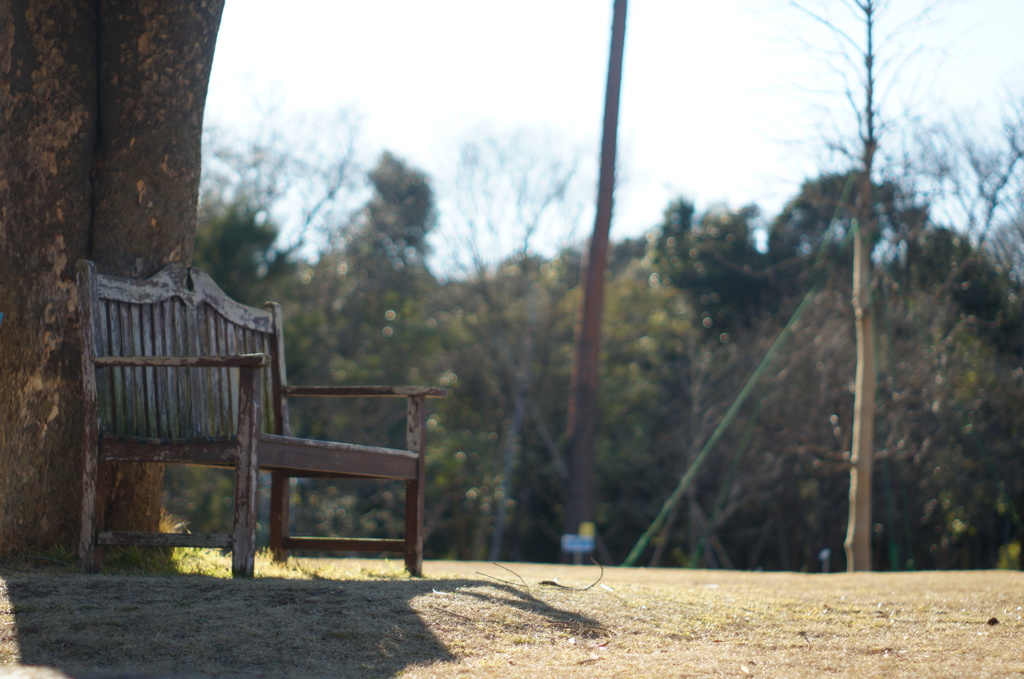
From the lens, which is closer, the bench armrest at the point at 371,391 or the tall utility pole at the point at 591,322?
the bench armrest at the point at 371,391

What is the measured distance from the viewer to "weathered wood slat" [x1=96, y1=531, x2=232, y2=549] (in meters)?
3.39

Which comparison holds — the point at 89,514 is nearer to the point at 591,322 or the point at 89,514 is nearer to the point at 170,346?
the point at 170,346

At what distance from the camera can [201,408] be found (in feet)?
A: 13.0

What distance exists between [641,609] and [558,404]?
16.1 m

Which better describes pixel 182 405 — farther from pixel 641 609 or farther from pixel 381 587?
pixel 641 609

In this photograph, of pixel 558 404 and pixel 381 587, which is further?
pixel 558 404

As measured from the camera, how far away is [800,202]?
17.5 meters

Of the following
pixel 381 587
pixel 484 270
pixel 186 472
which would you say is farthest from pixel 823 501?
pixel 381 587

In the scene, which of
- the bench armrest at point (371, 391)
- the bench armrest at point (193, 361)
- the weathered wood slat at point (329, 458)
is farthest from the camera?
the bench armrest at point (371, 391)

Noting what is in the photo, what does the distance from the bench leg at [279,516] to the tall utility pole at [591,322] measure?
9328mm

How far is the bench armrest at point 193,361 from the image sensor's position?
3.31 metres

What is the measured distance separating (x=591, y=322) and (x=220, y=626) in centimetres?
1152

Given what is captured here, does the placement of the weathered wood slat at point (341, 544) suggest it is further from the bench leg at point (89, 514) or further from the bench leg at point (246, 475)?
the bench leg at point (89, 514)

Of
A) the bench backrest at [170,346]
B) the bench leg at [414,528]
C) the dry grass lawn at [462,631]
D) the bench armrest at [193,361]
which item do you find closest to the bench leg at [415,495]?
the bench leg at [414,528]
